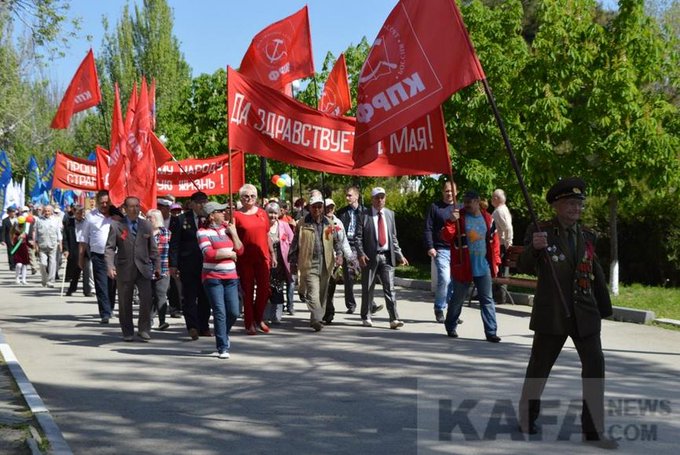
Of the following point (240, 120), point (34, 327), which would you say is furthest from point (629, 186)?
point (34, 327)

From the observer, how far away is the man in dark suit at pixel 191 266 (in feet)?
43.3

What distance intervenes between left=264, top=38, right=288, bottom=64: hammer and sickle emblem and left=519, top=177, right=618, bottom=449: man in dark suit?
9.59 m

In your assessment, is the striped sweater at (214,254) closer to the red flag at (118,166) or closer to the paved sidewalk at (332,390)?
the paved sidewalk at (332,390)

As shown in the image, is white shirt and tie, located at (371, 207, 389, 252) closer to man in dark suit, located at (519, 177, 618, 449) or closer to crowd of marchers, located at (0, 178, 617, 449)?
crowd of marchers, located at (0, 178, 617, 449)

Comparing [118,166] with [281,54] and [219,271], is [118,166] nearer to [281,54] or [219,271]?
[281,54]

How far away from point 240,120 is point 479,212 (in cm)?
295

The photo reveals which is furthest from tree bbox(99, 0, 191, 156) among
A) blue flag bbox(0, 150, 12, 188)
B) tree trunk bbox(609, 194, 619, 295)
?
tree trunk bbox(609, 194, 619, 295)

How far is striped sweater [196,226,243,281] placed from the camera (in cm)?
1163

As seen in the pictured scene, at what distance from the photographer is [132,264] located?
43.2 ft

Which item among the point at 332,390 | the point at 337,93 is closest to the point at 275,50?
the point at 337,93

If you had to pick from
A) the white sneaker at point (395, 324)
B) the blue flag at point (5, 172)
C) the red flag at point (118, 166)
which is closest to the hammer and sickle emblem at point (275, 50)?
the red flag at point (118, 166)

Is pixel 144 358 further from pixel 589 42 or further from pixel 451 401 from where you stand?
pixel 589 42

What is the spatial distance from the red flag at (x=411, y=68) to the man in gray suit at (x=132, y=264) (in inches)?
176

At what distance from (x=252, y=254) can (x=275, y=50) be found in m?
4.07
